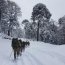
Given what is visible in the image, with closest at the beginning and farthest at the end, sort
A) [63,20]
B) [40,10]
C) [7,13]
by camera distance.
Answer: [40,10] < [7,13] < [63,20]

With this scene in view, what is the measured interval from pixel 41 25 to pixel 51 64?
48.7 meters

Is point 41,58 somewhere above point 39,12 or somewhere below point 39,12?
below

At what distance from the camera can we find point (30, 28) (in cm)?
7038

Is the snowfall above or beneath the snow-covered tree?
beneath

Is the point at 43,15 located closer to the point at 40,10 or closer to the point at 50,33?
the point at 40,10

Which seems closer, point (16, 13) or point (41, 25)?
point (41, 25)

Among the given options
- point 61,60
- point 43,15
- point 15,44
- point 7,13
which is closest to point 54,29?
point 43,15

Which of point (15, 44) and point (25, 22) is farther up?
point (25, 22)

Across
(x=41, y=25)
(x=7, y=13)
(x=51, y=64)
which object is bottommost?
(x=51, y=64)

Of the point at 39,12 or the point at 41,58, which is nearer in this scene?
the point at 41,58

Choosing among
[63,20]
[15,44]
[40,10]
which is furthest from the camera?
[63,20]

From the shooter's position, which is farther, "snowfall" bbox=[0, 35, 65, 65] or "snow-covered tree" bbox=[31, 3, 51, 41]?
"snow-covered tree" bbox=[31, 3, 51, 41]

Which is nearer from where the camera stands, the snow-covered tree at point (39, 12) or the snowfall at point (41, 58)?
the snowfall at point (41, 58)

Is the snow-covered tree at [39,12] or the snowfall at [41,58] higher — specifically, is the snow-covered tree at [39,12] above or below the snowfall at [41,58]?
above
